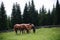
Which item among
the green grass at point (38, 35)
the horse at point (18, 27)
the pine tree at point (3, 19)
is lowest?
the green grass at point (38, 35)

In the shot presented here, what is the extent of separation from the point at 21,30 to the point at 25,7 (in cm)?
41

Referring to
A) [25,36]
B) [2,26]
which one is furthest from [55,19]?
[2,26]

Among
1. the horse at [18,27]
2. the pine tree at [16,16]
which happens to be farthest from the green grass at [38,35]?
the pine tree at [16,16]

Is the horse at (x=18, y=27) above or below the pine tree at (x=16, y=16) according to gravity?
below

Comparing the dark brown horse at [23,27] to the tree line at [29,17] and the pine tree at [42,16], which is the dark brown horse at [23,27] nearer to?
the tree line at [29,17]

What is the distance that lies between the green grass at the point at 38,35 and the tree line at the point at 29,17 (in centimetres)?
12

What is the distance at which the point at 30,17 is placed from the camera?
2328 mm

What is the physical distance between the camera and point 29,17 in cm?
233

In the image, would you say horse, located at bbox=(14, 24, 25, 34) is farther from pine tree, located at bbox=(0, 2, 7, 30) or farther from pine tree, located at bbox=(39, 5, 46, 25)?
pine tree, located at bbox=(39, 5, 46, 25)

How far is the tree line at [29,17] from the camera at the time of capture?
90.8 inches

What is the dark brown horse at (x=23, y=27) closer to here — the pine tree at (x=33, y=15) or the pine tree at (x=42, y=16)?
the pine tree at (x=33, y=15)

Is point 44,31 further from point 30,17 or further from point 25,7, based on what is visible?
point 25,7

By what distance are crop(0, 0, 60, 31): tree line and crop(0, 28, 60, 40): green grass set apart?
124 mm

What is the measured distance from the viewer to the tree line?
7.57ft
